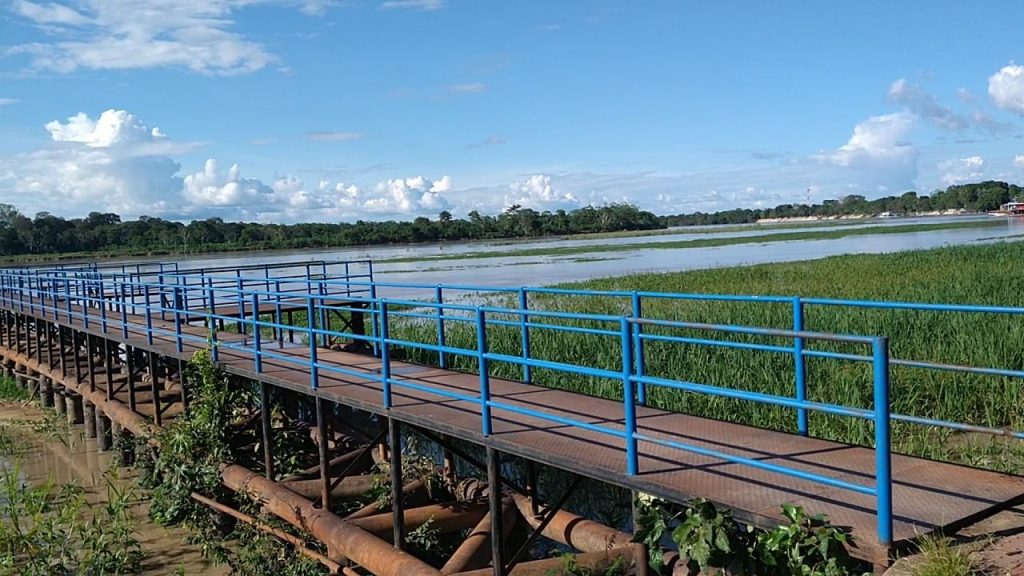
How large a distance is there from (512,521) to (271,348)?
4.92 m

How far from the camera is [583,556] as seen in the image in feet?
21.1

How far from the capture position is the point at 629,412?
523 cm

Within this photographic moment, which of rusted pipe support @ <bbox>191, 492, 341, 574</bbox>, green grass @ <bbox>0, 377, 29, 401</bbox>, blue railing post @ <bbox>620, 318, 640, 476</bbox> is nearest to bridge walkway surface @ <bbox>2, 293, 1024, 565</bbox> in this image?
blue railing post @ <bbox>620, 318, 640, 476</bbox>

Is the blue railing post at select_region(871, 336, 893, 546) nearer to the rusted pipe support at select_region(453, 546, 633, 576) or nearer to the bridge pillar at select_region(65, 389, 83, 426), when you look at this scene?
the rusted pipe support at select_region(453, 546, 633, 576)

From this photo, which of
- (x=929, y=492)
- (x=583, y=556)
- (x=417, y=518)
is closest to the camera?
(x=929, y=492)

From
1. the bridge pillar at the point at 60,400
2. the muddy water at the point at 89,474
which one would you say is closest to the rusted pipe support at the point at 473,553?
the muddy water at the point at 89,474

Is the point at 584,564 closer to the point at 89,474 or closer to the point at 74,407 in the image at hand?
the point at 89,474

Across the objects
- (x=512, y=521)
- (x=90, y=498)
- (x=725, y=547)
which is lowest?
(x=90, y=498)

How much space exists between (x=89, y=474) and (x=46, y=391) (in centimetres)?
594

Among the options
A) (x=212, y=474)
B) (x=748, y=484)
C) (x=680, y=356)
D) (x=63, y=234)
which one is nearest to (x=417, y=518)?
(x=212, y=474)

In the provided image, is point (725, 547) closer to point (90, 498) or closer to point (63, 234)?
point (90, 498)

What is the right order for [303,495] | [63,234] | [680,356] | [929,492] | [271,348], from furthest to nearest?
1. [63,234]
2. [680,356]
3. [271,348]
4. [303,495]
5. [929,492]

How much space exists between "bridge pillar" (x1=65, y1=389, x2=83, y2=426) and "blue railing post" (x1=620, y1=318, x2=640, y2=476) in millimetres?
14874

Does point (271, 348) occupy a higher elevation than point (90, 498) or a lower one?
higher
